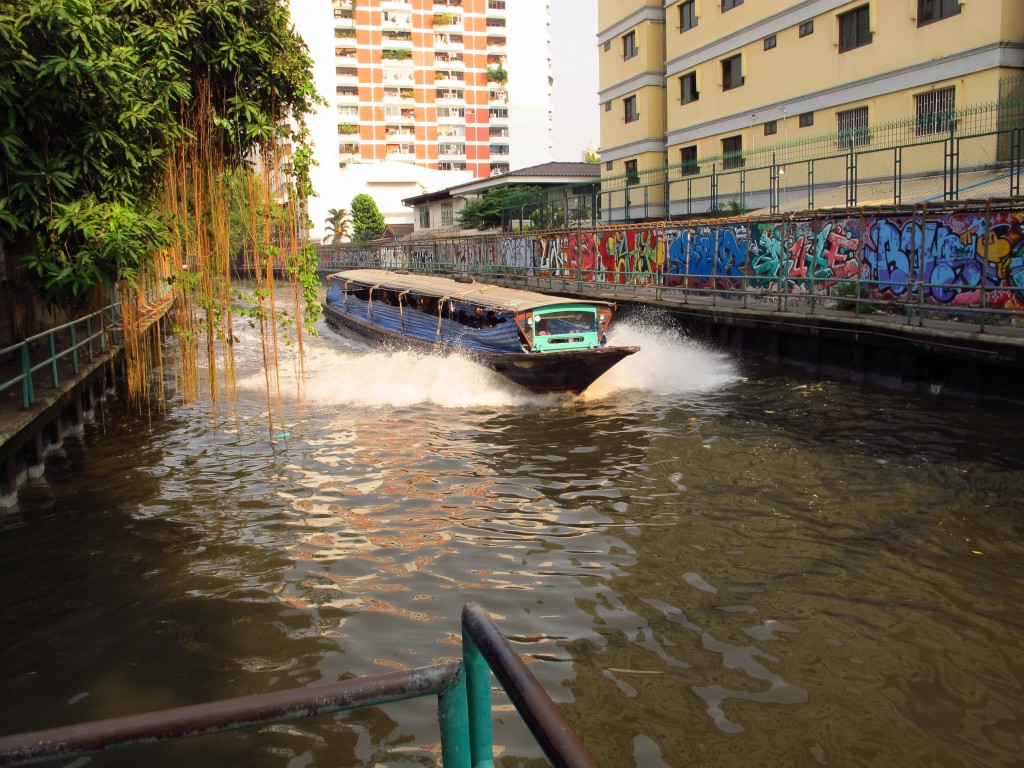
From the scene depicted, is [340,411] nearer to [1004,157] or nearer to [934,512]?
[934,512]

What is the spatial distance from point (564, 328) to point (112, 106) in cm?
956

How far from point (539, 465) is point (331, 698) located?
9.45 meters

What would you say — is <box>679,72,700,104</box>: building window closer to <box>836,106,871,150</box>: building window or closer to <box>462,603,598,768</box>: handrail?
<box>836,106,871,150</box>: building window

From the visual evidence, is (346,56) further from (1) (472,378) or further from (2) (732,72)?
(1) (472,378)

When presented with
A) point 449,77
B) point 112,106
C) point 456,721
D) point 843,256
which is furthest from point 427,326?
point 449,77

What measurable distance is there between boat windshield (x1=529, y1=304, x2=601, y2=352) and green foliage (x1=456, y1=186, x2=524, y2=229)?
3197cm

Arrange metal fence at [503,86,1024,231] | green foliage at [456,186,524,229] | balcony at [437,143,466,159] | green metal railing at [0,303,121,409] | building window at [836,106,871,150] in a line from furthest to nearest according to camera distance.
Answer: balcony at [437,143,466,159], green foliage at [456,186,524,229], building window at [836,106,871,150], metal fence at [503,86,1024,231], green metal railing at [0,303,121,409]

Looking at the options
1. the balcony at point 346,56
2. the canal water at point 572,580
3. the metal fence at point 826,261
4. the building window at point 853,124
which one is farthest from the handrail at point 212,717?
the balcony at point 346,56

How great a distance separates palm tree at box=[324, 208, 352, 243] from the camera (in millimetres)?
76062

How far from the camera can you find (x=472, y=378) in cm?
1662

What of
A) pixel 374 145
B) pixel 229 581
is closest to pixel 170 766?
pixel 229 581

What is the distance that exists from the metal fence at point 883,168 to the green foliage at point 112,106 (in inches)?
483

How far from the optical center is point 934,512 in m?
8.93

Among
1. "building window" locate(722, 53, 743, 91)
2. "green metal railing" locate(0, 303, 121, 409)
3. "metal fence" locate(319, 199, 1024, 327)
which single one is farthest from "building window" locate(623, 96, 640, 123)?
"green metal railing" locate(0, 303, 121, 409)
